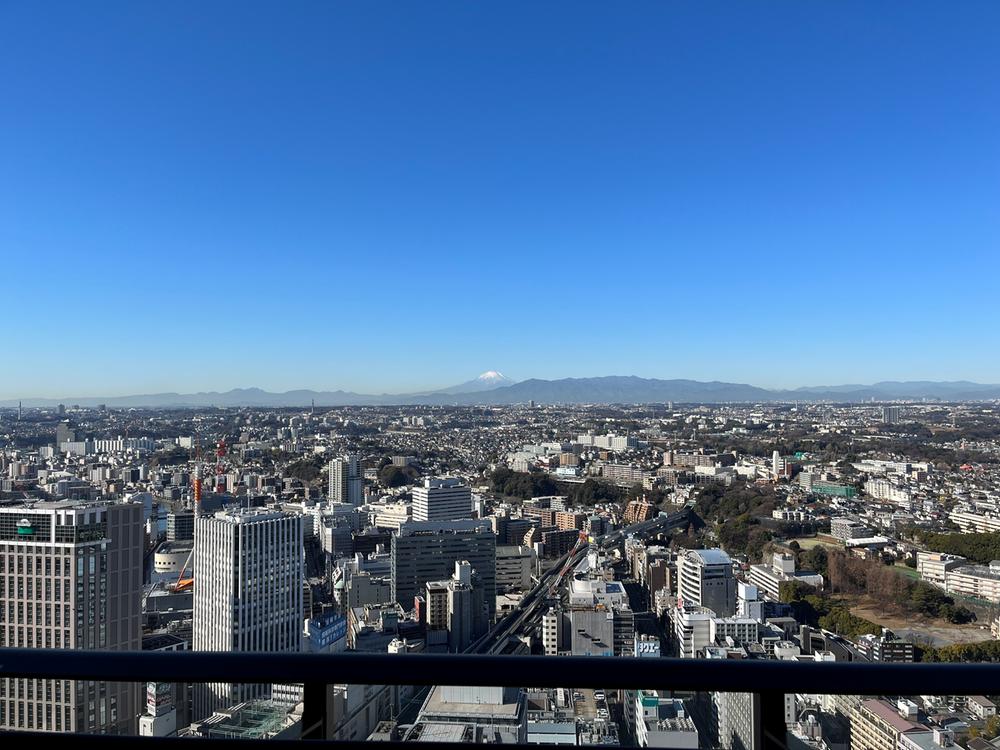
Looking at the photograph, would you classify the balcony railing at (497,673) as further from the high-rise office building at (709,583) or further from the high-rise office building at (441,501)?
the high-rise office building at (441,501)

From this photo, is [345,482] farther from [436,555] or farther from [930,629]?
[930,629]

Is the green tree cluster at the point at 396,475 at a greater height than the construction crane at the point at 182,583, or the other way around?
the construction crane at the point at 182,583

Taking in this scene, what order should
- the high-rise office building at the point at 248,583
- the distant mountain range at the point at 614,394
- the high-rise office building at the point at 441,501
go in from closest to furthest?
the high-rise office building at the point at 248,583 → the high-rise office building at the point at 441,501 → the distant mountain range at the point at 614,394

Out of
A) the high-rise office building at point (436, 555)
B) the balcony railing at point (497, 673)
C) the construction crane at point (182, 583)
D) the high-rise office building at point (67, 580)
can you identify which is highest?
the balcony railing at point (497, 673)

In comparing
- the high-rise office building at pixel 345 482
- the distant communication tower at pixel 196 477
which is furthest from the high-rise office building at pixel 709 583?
the high-rise office building at pixel 345 482

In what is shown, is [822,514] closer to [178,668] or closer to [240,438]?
[178,668]

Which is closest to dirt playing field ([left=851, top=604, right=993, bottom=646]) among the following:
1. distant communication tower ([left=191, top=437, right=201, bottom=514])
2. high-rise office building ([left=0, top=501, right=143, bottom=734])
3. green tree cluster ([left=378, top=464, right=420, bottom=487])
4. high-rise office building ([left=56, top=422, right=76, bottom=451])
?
high-rise office building ([left=0, top=501, right=143, bottom=734])

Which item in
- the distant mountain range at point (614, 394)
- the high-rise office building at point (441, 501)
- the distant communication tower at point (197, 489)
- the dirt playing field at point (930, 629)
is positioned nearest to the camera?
the dirt playing field at point (930, 629)
